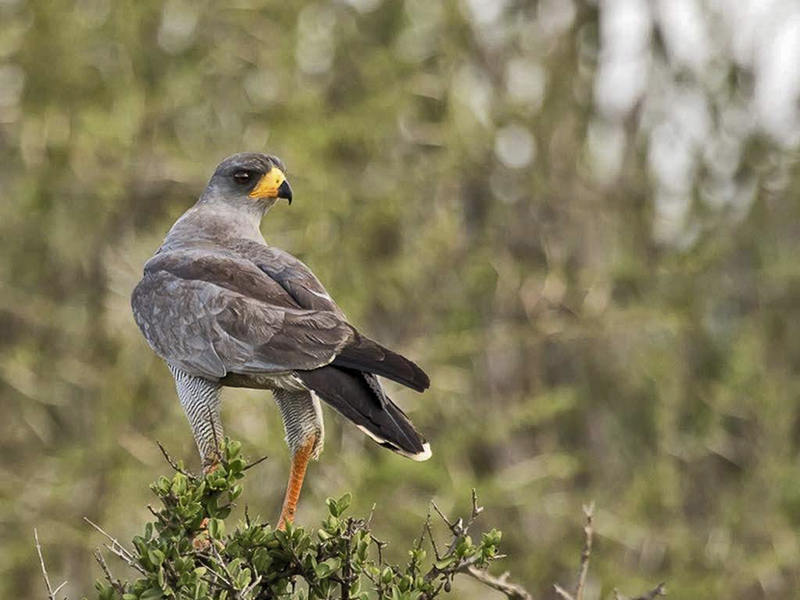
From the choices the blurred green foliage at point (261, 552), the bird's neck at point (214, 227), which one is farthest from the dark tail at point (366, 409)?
the bird's neck at point (214, 227)

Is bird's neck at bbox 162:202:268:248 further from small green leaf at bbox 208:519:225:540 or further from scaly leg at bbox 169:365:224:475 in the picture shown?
small green leaf at bbox 208:519:225:540

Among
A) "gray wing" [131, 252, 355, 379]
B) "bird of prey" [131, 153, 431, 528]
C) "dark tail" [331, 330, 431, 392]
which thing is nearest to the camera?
"dark tail" [331, 330, 431, 392]

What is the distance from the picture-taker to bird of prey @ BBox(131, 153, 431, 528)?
5020 mm

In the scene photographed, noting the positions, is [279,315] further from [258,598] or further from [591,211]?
[591,211]

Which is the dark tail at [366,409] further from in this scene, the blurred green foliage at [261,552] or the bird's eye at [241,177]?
the bird's eye at [241,177]

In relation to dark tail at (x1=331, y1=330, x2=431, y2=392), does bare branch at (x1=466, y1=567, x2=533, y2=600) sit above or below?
below

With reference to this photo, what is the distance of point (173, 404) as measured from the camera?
15.0 m

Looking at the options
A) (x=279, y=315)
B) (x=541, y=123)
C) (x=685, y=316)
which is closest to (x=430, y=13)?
(x=541, y=123)

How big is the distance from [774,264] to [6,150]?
26.2 ft

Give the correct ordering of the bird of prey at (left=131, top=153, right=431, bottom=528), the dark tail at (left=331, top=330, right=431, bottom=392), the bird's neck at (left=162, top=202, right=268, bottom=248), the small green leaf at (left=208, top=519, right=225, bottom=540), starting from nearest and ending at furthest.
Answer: the small green leaf at (left=208, top=519, right=225, bottom=540)
the dark tail at (left=331, top=330, right=431, bottom=392)
the bird of prey at (left=131, top=153, right=431, bottom=528)
the bird's neck at (left=162, top=202, right=268, bottom=248)

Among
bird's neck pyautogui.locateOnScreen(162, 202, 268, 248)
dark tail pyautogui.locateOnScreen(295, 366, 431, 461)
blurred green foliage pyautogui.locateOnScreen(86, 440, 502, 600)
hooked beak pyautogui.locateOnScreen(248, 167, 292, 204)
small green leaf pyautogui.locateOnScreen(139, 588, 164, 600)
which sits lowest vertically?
small green leaf pyautogui.locateOnScreen(139, 588, 164, 600)

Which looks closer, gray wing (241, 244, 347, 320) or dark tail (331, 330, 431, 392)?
dark tail (331, 330, 431, 392)

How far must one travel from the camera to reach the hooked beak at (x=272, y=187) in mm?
6203

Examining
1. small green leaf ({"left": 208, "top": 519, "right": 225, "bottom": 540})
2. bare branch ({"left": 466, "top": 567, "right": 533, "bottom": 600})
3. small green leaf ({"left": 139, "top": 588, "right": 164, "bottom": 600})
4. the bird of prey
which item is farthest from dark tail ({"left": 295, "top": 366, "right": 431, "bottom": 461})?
small green leaf ({"left": 139, "top": 588, "right": 164, "bottom": 600})
